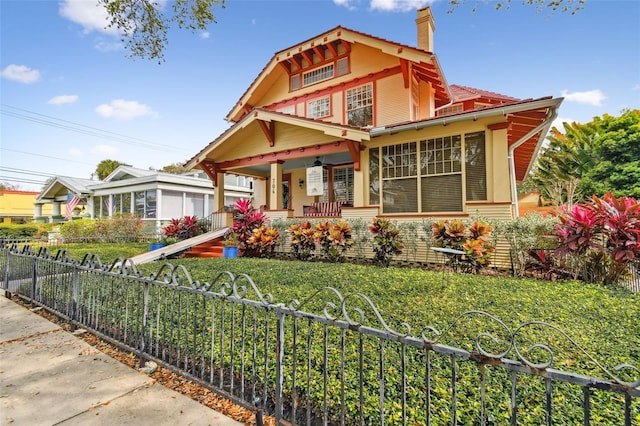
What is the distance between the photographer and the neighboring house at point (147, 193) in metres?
18.7

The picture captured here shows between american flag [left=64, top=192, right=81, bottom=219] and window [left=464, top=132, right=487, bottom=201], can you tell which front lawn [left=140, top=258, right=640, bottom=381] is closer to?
window [left=464, top=132, right=487, bottom=201]

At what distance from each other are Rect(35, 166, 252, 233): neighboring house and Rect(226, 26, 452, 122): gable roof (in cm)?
658

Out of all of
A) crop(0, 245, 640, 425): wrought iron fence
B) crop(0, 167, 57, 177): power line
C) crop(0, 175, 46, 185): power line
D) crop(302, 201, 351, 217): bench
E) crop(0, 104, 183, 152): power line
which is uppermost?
crop(0, 104, 183, 152): power line

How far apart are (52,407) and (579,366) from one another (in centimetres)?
483

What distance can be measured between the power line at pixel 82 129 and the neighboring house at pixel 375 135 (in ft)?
102

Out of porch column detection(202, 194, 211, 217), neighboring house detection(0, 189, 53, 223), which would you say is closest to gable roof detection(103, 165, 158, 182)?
porch column detection(202, 194, 211, 217)

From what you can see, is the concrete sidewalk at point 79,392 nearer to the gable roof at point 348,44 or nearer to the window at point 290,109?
the gable roof at point 348,44

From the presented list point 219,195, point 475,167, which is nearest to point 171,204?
point 219,195

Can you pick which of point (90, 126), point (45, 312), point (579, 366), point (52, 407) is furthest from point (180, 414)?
point (90, 126)

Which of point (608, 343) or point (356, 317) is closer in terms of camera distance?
point (608, 343)

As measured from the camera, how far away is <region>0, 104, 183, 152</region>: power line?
31.6 metres

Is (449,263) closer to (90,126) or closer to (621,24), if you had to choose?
(621,24)

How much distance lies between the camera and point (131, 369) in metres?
3.35

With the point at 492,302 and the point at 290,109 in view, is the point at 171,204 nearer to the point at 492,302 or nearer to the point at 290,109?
the point at 290,109
